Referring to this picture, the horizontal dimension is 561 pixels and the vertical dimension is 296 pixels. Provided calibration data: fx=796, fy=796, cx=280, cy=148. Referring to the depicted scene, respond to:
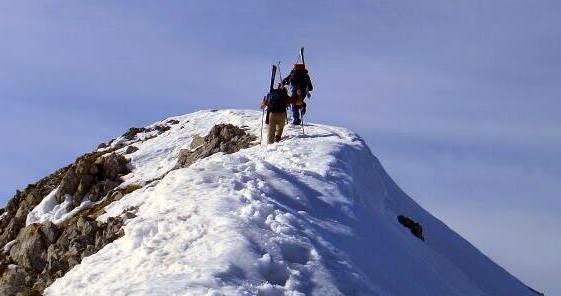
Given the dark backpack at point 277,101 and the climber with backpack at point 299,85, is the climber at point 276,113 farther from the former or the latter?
the climber with backpack at point 299,85

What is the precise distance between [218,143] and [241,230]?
1254cm

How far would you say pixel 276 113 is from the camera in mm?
25406

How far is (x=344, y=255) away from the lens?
15359mm

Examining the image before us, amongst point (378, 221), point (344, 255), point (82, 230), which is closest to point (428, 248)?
point (378, 221)

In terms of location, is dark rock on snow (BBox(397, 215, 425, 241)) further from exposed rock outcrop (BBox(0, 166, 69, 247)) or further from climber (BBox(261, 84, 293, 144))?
exposed rock outcrop (BBox(0, 166, 69, 247))

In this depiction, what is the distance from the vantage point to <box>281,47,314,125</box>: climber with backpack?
2850 cm

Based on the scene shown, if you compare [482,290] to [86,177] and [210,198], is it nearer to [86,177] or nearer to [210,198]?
[210,198]

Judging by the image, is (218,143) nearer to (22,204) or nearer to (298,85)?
(298,85)

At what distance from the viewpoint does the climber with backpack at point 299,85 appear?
2850 cm

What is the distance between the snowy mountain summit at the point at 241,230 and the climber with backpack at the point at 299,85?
4.59ft

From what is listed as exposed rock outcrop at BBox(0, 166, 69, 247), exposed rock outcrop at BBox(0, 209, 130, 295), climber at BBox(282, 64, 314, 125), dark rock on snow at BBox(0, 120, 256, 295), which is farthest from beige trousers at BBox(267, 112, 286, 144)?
exposed rock outcrop at BBox(0, 166, 69, 247)

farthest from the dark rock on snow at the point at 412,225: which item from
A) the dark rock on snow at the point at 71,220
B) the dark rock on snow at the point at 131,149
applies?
the dark rock on snow at the point at 131,149

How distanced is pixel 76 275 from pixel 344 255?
16.6ft

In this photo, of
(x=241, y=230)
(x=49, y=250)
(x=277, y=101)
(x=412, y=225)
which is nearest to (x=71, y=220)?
(x=49, y=250)
